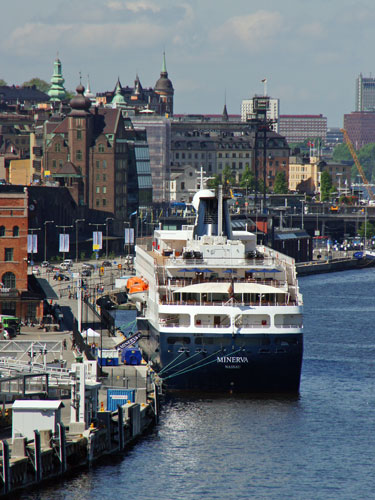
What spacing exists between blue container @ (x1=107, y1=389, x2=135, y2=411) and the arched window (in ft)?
125

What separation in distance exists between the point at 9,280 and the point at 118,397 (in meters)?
38.8

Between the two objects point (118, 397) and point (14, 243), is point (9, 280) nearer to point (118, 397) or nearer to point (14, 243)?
point (14, 243)

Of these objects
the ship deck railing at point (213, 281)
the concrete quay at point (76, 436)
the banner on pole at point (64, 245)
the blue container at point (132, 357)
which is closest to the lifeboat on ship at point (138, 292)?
the ship deck railing at point (213, 281)

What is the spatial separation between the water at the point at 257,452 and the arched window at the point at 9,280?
2719cm

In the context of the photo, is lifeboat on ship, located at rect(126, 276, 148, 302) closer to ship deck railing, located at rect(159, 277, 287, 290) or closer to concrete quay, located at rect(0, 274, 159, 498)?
ship deck railing, located at rect(159, 277, 287, 290)

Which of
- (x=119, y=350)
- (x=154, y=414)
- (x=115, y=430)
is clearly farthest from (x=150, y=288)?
(x=115, y=430)

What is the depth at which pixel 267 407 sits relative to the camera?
81062mm

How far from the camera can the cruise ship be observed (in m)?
82.8

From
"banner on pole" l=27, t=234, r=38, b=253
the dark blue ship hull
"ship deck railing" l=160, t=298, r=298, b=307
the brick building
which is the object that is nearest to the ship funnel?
"ship deck railing" l=160, t=298, r=298, b=307

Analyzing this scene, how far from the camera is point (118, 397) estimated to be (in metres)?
73.1

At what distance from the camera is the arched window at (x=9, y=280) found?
361 ft

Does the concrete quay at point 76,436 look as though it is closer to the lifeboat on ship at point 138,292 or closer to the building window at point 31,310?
the lifeboat on ship at point 138,292

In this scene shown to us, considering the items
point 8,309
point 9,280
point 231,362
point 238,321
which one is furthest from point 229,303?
point 9,280

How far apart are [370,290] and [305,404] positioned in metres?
95.5
